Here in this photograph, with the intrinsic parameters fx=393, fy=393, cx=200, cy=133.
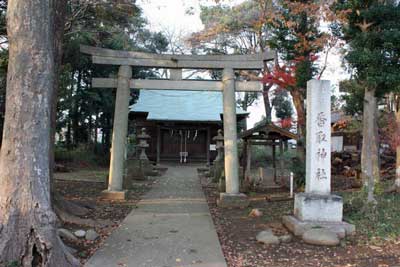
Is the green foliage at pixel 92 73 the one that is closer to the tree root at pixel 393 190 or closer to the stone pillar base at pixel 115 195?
the stone pillar base at pixel 115 195

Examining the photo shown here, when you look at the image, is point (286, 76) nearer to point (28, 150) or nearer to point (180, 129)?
point (180, 129)

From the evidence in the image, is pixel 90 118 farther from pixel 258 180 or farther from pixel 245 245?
pixel 245 245

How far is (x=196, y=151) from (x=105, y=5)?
44.7 ft

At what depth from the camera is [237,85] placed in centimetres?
1130

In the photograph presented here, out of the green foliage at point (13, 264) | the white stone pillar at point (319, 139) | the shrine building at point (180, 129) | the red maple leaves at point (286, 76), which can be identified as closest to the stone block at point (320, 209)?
the white stone pillar at point (319, 139)

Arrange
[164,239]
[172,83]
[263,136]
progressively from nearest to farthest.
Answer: [164,239], [172,83], [263,136]

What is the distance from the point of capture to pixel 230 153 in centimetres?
1052

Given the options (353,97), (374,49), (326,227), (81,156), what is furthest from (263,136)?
(81,156)

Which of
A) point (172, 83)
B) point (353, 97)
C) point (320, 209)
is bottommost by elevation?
point (320, 209)

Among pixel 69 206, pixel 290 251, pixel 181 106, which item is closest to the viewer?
pixel 290 251

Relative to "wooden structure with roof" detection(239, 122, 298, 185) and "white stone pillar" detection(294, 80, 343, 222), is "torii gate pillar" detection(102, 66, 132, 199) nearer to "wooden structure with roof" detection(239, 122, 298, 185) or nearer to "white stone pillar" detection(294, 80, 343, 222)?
"wooden structure with roof" detection(239, 122, 298, 185)

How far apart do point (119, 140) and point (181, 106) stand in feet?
53.8

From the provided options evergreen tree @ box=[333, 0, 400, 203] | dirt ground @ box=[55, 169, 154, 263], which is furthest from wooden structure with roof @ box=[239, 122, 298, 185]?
evergreen tree @ box=[333, 0, 400, 203]

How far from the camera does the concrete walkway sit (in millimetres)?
5469
